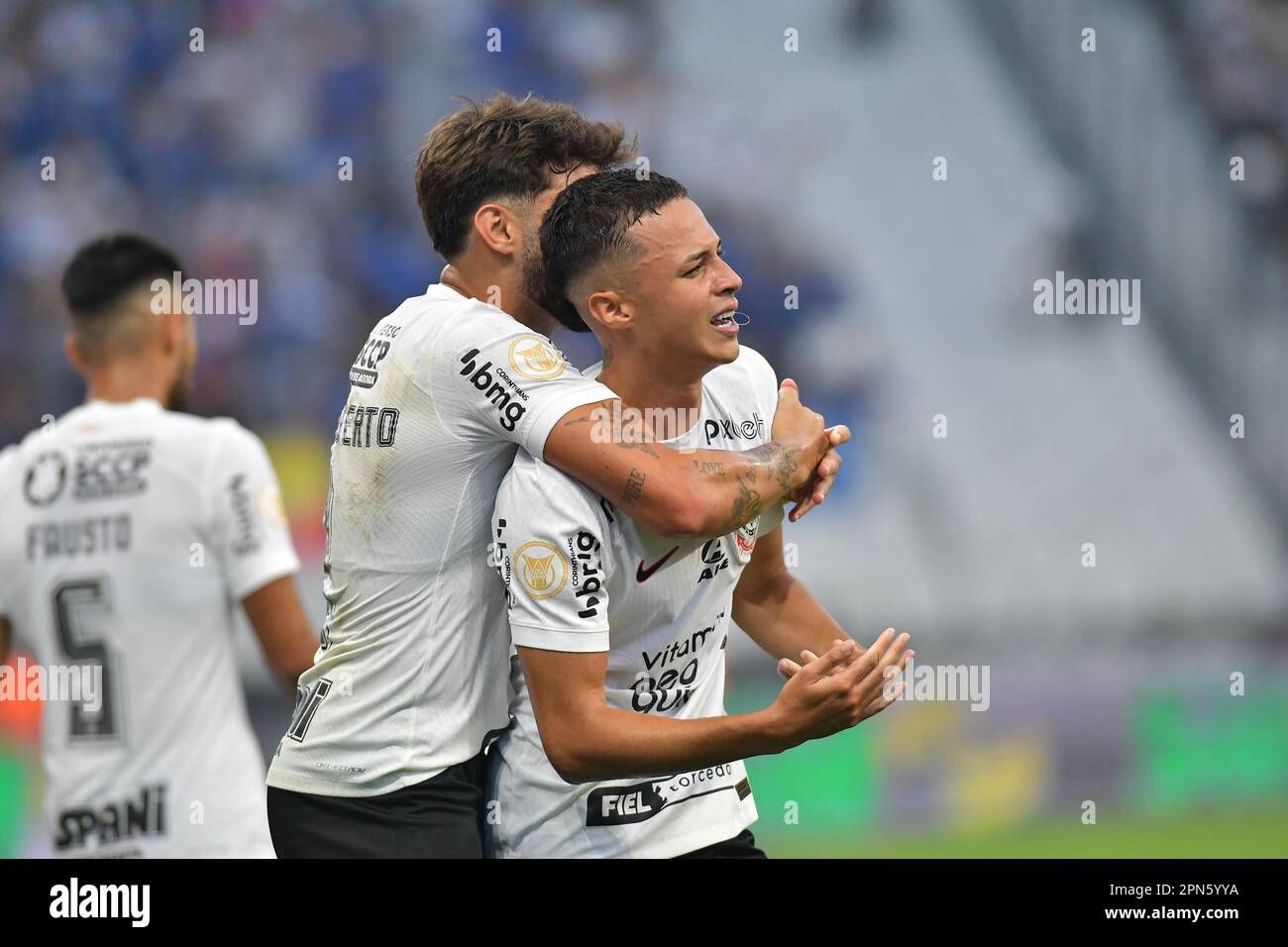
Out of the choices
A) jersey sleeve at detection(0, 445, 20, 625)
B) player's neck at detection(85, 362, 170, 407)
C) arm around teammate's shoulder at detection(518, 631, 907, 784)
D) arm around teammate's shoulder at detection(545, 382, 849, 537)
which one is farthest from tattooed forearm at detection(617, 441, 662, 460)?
jersey sleeve at detection(0, 445, 20, 625)

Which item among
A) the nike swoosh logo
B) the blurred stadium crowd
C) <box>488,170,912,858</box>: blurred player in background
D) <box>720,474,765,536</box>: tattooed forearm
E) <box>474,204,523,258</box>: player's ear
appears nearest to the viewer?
<box>488,170,912,858</box>: blurred player in background

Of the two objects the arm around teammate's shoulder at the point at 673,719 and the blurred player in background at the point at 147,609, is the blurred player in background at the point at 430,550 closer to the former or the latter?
the arm around teammate's shoulder at the point at 673,719

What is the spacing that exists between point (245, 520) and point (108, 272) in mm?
1039

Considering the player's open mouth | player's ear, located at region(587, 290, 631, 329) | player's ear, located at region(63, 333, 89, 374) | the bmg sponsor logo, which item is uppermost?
player's ear, located at region(63, 333, 89, 374)

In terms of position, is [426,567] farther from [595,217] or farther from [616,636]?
[595,217]

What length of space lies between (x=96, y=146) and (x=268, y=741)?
4.46 meters

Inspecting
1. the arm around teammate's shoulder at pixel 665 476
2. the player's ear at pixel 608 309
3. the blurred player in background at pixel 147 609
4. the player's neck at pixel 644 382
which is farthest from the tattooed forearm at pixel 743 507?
the blurred player in background at pixel 147 609

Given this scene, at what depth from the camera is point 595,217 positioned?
322cm

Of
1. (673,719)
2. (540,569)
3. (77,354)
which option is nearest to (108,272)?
(77,354)

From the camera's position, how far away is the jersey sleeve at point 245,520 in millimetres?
4535

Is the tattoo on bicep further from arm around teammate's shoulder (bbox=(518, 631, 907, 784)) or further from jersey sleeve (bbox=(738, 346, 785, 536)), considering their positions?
jersey sleeve (bbox=(738, 346, 785, 536))

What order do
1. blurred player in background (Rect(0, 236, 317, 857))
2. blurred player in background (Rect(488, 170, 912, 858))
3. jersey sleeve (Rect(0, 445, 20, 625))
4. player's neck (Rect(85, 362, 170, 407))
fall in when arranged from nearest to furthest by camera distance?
1. blurred player in background (Rect(488, 170, 912, 858))
2. blurred player in background (Rect(0, 236, 317, 857))
3. jersey sleeve (Rect(0, 445, 20, 625))
4. player's neck (Rect(85, 362, 170, 407))

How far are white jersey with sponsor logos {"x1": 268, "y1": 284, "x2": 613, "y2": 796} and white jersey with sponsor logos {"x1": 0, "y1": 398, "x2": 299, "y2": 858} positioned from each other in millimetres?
1336

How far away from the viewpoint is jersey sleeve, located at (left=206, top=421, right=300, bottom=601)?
4.54 m
